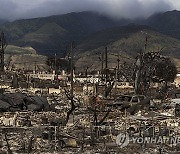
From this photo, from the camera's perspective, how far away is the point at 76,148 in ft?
41.0

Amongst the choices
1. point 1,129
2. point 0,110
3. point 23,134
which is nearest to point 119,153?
point 23,134

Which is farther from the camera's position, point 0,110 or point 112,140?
point 0,110

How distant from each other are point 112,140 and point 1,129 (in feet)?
13.2

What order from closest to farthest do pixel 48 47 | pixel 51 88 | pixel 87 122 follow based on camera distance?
pixel 87 122
pixel 51 88
pixel 48 47

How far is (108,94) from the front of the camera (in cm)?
3180

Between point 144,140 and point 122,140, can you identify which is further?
point 122,140

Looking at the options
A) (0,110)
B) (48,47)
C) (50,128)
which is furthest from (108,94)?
(48,47)

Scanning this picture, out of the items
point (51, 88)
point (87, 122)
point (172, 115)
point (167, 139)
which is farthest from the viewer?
point (51, 88)

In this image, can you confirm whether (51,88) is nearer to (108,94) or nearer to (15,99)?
(108,94)

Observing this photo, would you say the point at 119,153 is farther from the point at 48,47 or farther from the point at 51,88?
the point at 48,47

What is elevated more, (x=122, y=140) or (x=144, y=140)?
(x=144, y=140)

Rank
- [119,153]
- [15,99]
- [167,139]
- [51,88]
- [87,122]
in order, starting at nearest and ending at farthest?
[119,153], [167,139], [87,122], [15,99], [51,88]

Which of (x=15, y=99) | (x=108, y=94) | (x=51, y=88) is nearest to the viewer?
(x=15, y=99)

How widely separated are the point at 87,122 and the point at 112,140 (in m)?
3.62
